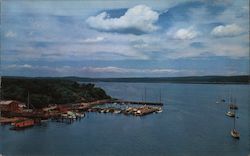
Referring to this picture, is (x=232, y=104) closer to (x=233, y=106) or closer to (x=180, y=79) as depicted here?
(x=233, y=106)

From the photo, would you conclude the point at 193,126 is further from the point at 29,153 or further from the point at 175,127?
the point at 29,153

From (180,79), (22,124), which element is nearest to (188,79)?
(180,79)

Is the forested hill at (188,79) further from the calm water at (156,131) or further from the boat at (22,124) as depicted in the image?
the boat at (22,124)

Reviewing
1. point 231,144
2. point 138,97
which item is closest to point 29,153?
point 138,97

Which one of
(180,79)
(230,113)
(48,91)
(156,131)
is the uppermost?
(180,79)

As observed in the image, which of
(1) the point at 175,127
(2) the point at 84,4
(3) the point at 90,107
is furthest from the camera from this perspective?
(3) the point at 90,107

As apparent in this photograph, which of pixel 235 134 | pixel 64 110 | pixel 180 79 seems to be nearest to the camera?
pixel 235 134

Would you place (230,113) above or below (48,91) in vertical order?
below
